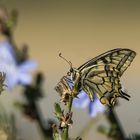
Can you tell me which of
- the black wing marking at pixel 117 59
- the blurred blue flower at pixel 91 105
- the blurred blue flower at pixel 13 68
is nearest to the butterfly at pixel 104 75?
the black wing marking at pixel 117 59

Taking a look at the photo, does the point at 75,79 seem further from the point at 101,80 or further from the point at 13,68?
the point at 13,68

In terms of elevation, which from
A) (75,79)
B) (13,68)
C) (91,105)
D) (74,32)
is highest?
(74,32)

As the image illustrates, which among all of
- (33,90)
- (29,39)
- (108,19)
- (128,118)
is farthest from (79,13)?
(33,90)

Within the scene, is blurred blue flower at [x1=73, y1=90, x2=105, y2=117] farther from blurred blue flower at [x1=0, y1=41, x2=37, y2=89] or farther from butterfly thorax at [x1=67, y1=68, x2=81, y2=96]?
butterfly thorax at [x1=67, y1=68, x2=81, y2=96]

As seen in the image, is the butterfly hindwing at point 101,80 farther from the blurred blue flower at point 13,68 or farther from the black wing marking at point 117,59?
the blurred blue flower at point 13,68

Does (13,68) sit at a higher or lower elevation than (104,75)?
higher

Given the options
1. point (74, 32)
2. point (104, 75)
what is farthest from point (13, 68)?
point (74, 32)

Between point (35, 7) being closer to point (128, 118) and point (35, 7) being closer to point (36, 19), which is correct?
point (36, 19)

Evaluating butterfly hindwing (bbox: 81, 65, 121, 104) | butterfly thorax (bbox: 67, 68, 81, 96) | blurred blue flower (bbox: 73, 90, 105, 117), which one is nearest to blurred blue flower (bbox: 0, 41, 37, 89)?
blurred blue flower (bbox: 73, 90, 105, 117)
